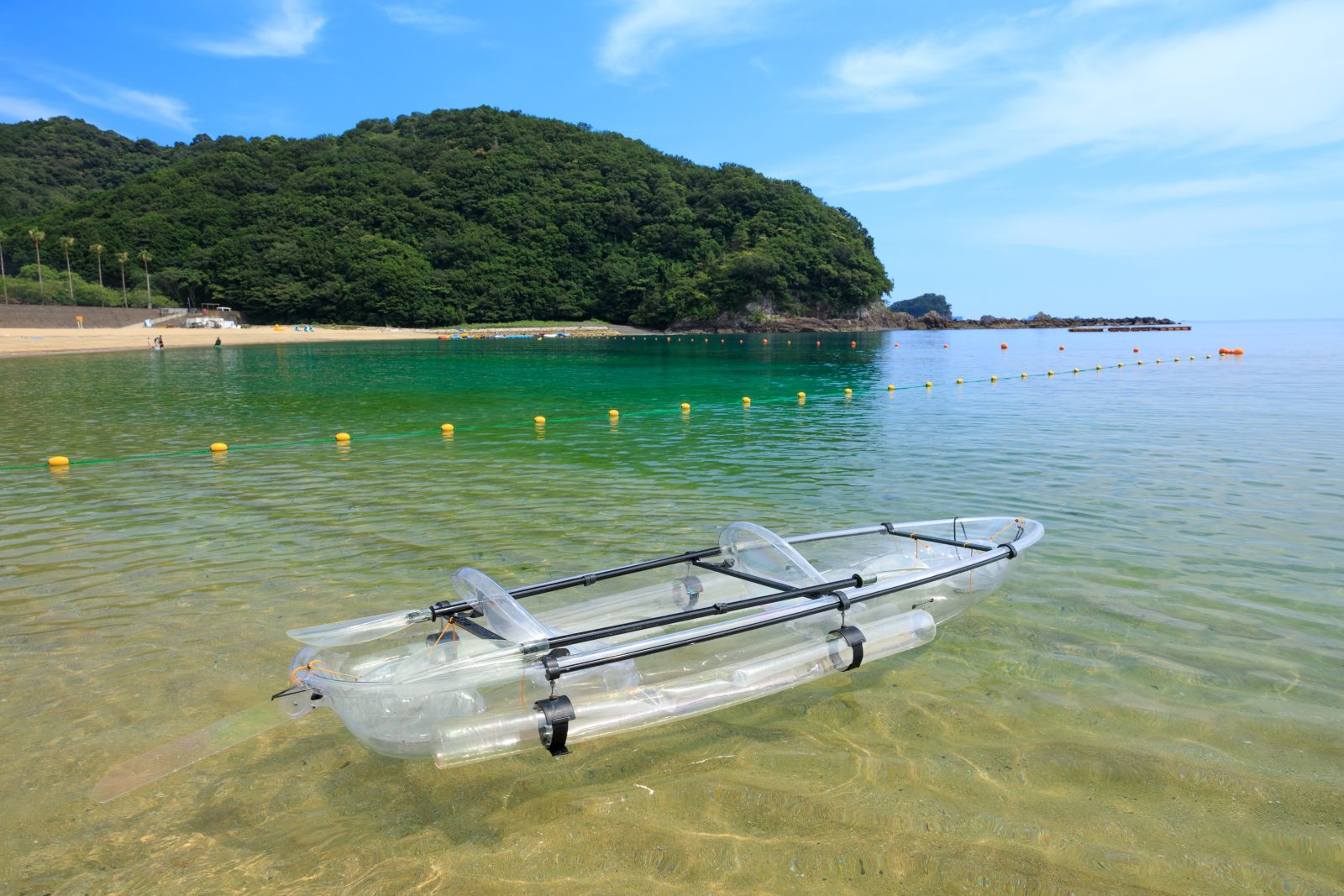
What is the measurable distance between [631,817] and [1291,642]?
5424 millimetres

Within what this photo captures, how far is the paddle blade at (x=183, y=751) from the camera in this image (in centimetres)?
404

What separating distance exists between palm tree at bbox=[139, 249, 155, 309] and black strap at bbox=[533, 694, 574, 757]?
Answer: 368 feet

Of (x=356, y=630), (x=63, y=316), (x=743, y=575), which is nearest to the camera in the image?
(x=356, y=630)

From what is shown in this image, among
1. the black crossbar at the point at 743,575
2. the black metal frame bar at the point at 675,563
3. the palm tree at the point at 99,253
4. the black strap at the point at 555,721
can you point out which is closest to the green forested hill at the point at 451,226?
the palm tree at the point at 99,253

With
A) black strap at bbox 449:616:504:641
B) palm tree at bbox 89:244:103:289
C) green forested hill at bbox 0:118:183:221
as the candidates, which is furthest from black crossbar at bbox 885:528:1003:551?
green forested hill at bbox 0:118:183:221

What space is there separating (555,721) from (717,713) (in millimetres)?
1535

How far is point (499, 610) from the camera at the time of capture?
15.0ft

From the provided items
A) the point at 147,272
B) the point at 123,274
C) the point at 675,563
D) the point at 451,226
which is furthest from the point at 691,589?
the point at 451,226

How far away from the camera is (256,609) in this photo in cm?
690

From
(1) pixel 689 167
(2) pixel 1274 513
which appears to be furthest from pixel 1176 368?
(1) pixel 689 167

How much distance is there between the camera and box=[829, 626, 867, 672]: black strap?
16.3ft

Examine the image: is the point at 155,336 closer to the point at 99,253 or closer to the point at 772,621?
the point at 99,253

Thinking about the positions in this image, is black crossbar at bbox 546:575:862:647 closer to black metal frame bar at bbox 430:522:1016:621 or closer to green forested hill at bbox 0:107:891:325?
black metal frame bar at bbox 430:522:1016:621

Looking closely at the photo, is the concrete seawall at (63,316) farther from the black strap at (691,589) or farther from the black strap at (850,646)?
the black strap at (850,646)
